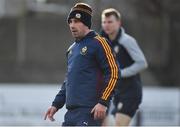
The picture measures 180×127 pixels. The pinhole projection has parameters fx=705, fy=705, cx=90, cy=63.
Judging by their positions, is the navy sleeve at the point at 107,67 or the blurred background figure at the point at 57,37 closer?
the navy sleeve at the point at 107,67

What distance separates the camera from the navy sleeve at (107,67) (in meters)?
6.27

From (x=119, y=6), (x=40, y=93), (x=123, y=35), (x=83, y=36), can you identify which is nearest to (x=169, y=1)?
(x=119, y=6)

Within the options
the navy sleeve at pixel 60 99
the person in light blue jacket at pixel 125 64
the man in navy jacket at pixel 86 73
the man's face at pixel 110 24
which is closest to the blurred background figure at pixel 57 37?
the person in light blue jacket at pixel 125 64

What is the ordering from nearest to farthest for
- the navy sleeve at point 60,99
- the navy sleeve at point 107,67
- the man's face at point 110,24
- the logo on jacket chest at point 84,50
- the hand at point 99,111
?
the hand at point 99,111 < the navy sleeve at point 107,67 < the logo on jacket chest at point 84,50 < the navy sleeve at point 60,99 < the man's face at point 110,24

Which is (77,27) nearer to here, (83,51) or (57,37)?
(83,51)

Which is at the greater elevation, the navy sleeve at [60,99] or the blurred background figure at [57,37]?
the navy sleeve at [60,99]

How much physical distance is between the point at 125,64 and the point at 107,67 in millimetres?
2591

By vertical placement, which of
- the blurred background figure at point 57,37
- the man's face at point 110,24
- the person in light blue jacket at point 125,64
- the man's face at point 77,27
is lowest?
the blurred background figure at point 57,37

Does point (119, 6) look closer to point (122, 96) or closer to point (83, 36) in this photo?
point (122, 96)

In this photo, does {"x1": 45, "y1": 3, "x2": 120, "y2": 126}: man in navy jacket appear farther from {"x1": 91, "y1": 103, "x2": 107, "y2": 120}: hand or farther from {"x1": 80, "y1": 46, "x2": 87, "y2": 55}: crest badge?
{"x1": 91, "y1": 103, "x2": 107, "y2": 120}: hand

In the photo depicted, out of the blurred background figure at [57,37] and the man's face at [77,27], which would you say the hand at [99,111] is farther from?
the blurred background figure at [57,37]

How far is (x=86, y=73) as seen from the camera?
6.38m

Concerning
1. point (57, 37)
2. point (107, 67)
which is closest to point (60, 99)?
point (107, 67)

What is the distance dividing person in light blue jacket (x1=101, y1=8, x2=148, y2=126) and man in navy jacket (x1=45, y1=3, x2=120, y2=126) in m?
2.24
